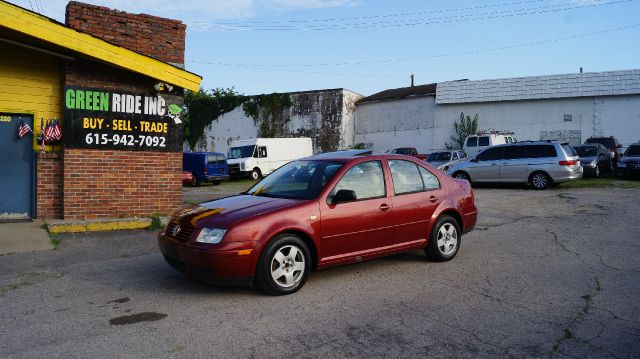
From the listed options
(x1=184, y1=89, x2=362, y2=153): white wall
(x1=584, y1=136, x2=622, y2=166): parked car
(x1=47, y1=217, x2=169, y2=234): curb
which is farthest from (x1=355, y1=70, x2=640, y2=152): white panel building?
(x1=47, y1=217, x2=169, y2=234): curb

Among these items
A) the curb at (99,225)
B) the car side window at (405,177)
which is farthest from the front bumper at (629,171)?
the curb at (99,225)

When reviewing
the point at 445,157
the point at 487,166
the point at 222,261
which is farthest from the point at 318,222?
the point at 445,157

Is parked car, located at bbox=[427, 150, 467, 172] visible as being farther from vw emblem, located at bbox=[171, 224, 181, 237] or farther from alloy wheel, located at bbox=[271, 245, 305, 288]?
vw emblem, located at bbox=[171, 224, 181, 237]

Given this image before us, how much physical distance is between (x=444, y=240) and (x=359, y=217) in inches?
66.2

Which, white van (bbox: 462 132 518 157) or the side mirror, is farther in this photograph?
white van (bbox: 462 132 518 157)

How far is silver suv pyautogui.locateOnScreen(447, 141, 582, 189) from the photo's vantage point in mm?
17500

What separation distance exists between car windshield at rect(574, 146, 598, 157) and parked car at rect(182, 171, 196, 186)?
58.9ft

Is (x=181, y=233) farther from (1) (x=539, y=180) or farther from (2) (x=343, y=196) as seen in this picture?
(1) (x=539, y=180)

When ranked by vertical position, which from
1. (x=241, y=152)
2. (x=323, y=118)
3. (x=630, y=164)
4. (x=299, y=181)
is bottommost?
(x=299, y=181)

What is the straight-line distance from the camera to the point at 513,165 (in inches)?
725

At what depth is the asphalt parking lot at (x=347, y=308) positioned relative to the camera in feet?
13.3

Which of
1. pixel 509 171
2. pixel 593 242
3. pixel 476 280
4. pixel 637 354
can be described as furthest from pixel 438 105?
pixel 637 354

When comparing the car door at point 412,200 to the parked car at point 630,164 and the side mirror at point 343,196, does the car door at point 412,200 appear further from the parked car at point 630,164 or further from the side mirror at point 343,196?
the parked car at point 630,164

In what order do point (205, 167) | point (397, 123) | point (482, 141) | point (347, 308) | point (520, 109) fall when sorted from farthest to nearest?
point (397, 123), point (520, 109), point (205, 167), point (482, 141), point (347, 308)
